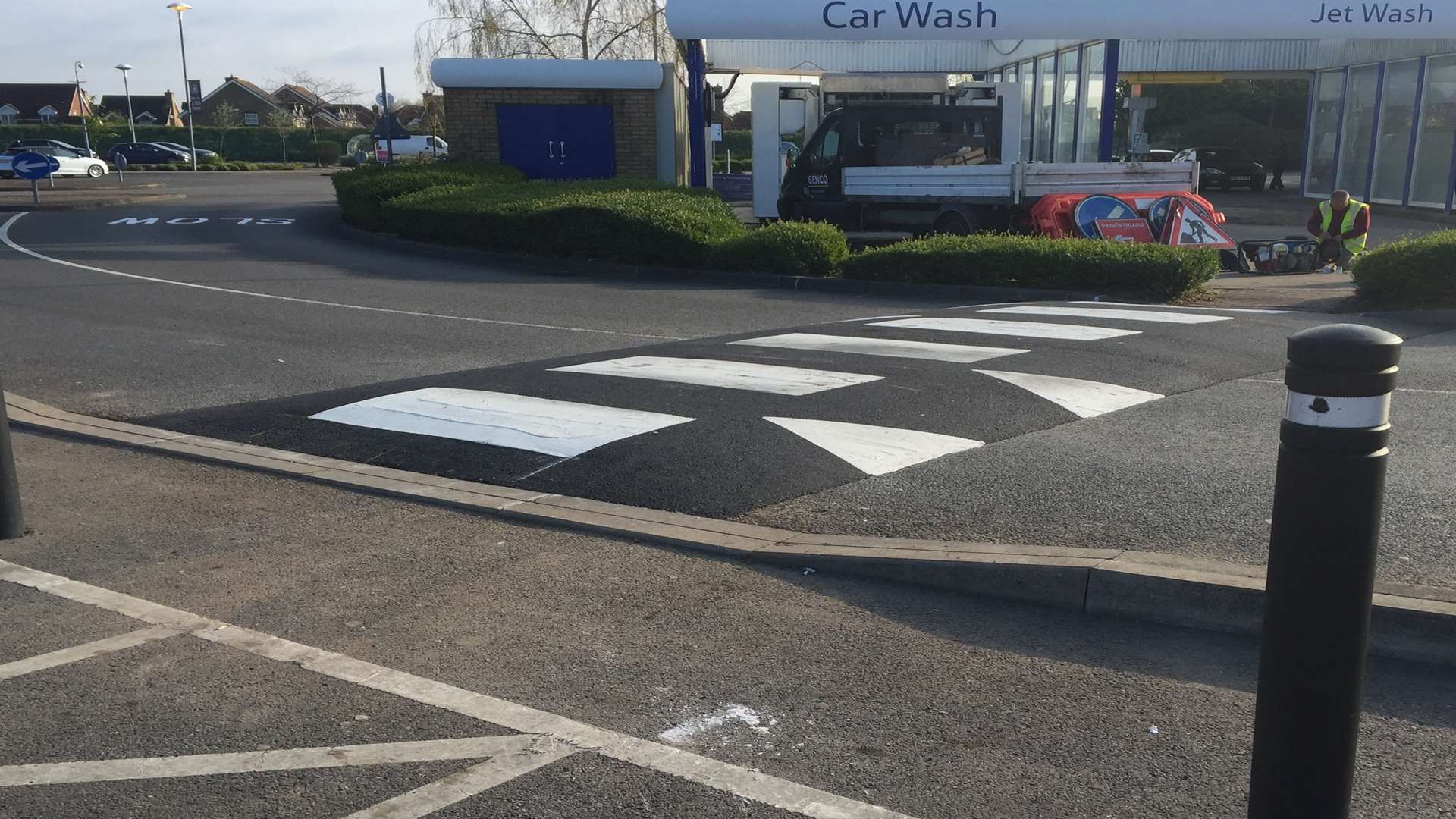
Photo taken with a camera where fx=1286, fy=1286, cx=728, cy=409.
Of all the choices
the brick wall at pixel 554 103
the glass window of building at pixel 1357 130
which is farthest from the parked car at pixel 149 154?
the glass window of building at pixel 1357 130

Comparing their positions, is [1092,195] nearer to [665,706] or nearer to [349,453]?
[349,453]

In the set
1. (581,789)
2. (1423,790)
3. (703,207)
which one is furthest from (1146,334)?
(703,207)

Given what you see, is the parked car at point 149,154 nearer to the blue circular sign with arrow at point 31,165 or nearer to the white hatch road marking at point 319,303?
the blue circular sign with arrow at point 31,165

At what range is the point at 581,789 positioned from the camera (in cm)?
345

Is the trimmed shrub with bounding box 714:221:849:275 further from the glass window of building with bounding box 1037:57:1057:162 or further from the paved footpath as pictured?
the glass window of building with bounding box 1037:57:1057:162

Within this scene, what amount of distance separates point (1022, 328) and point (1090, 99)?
2833 centimetres

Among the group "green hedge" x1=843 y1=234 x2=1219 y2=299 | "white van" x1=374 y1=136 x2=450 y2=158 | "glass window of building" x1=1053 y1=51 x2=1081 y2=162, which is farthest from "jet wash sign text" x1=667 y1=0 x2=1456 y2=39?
"white van" x1=374 y1=136 x2=450 y2=158

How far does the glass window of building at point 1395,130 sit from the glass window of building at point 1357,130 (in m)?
0.41

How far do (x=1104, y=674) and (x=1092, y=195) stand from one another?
15.2m

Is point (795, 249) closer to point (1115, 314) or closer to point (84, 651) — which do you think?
point (1115, 314)

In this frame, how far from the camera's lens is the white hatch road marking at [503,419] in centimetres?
704

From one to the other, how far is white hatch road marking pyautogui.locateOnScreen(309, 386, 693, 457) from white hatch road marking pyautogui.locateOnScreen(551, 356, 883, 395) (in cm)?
91

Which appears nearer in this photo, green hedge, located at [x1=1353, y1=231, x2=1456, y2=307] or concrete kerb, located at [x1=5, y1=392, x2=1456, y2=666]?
concrete kerb, located at [x1=5, y1=392, x2=1456, y2=666]

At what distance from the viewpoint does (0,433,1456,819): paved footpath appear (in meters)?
3.44
